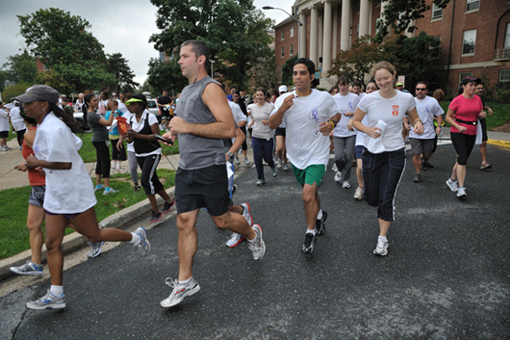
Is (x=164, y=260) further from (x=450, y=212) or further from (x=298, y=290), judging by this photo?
(x=450, y=212)

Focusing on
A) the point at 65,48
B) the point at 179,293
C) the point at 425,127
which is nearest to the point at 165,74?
the point at 65,48

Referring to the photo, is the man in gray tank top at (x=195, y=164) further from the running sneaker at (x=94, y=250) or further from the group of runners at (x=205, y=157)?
the running sneaker at (x=94, y=250)

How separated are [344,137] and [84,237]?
16.1ft

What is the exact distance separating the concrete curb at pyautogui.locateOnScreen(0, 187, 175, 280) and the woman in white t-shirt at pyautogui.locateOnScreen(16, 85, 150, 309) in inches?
44.6

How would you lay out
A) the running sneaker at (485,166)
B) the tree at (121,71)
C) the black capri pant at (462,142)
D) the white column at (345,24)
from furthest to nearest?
the tree at (121,71), the white column at (345,24), the running sneaker at (485,166), the black capri pant at (462,142)

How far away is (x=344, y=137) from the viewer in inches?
264

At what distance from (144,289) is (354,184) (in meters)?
5.05

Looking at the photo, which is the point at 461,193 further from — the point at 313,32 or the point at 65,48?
the point at 65,48

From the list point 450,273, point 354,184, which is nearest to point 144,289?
point 450,273

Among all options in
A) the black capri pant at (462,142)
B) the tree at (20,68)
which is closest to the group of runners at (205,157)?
the black capri pant at (462,142)

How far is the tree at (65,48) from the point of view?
1705 inches

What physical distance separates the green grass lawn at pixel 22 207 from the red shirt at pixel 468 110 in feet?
18.6

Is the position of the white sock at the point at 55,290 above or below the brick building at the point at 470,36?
below

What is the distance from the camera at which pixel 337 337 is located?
2502 millimetres
